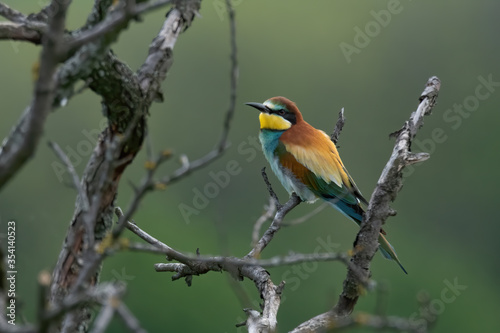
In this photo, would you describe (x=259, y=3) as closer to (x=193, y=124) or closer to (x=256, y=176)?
(x=193, y=124)

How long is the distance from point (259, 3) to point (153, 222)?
4006 mm

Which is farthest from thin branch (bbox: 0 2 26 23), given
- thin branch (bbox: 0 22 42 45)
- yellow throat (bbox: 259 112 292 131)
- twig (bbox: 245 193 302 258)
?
yellow throat (bbox: 259 112 292 131)

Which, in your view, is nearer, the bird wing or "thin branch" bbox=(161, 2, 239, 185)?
"thin branch" bbox=(161, 2, 239, 185)

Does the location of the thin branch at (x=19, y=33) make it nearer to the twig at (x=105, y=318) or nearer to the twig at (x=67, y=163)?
the twig at (x=67, y=163)

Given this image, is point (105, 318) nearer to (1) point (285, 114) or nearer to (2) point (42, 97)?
(2) point (42, 97)

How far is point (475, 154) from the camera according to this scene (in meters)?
10.2

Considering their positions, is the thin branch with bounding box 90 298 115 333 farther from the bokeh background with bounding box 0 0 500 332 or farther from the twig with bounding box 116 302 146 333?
the bokeh background with bounding box 0 0 500 332

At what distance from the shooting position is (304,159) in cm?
→ 277

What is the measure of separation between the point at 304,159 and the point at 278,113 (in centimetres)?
22

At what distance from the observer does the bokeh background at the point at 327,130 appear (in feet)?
25.3

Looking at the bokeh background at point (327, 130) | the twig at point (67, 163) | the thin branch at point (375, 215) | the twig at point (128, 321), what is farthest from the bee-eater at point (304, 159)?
the bokeh background at point (327, 130)

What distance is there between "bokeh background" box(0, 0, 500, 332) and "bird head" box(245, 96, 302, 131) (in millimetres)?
3826

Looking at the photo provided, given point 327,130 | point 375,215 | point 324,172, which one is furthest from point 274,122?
point 327,130

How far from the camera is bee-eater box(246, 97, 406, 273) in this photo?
8.85 ft
